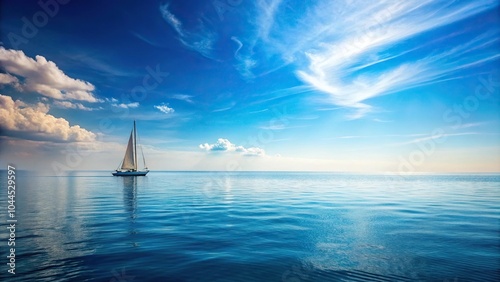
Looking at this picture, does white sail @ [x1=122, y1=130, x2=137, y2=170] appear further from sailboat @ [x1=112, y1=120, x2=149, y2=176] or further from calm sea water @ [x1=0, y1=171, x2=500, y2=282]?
calm sea water @ [x1=0, y1=171, x2=500, y2=282]

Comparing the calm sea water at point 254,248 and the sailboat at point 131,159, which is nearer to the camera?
the calm sea water at point 254,248

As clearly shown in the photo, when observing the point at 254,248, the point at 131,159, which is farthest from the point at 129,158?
the point at 254,248

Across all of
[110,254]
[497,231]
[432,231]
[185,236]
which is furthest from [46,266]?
[497,231]

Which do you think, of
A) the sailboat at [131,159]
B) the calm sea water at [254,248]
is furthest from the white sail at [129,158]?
the calm sea water at [254,248]

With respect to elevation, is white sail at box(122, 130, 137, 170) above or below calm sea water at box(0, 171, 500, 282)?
above

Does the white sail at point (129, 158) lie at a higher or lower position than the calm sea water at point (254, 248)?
higher

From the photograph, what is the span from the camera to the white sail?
107 meters

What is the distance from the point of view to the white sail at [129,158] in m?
107

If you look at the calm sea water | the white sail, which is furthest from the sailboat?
the calm sea water

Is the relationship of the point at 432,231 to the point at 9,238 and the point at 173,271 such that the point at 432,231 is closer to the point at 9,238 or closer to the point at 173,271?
the point at 173,271

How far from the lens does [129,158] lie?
11006 centimetres

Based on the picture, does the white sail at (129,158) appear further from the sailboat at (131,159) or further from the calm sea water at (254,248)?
the calm sea water at (254,248)

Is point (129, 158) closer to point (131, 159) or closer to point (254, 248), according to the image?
point (131, 159)

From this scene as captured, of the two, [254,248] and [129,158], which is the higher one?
[129,158]
